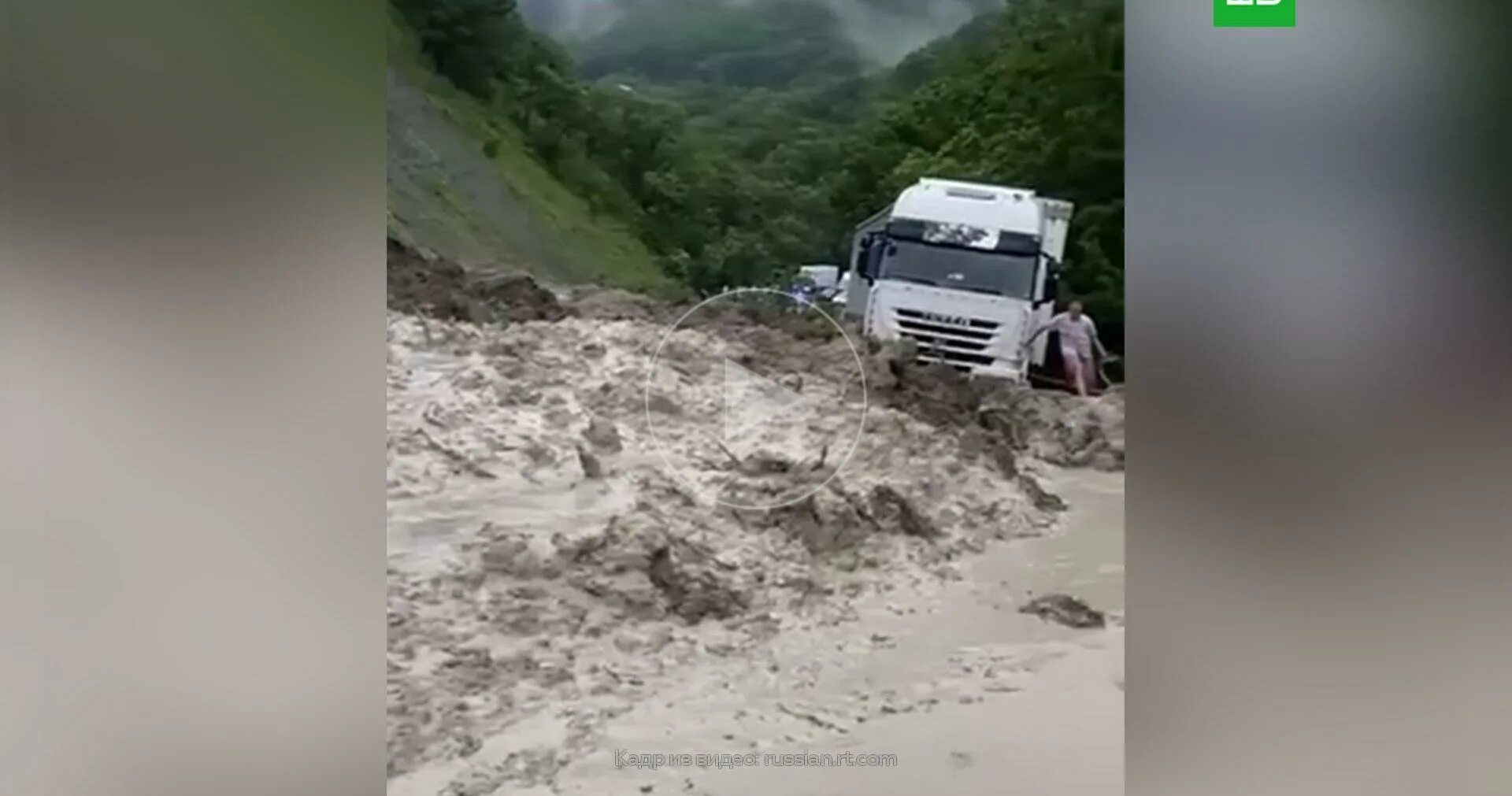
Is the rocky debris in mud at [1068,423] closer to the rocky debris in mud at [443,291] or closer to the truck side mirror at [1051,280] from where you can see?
the truck side mirror at [1051,280]

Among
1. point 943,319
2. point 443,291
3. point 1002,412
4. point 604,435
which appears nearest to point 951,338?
point 943,319

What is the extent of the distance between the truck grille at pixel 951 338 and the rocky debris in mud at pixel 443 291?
538 millimetres

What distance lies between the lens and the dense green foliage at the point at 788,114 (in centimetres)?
150

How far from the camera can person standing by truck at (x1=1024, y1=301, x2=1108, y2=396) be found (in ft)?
4.89

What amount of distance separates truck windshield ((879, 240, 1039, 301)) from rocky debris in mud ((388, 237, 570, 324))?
20.7 inches
